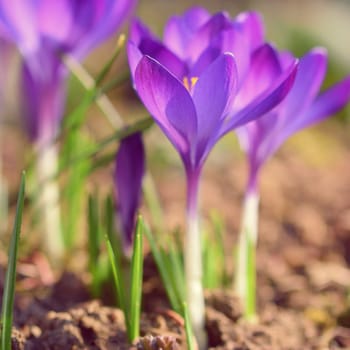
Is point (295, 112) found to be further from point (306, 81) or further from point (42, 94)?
point (42, 94)

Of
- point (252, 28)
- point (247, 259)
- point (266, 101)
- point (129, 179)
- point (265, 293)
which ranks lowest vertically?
point (265, 293)

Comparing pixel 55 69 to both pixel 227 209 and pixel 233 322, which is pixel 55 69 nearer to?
pixel 233 322

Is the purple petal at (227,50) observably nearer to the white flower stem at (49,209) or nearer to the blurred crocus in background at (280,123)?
the blurred crocus in background at (280,123)

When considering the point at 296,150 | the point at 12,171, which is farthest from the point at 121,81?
the point at 296,150

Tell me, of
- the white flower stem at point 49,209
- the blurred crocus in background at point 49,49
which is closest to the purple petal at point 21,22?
the blurred crocus in background at point 49,49

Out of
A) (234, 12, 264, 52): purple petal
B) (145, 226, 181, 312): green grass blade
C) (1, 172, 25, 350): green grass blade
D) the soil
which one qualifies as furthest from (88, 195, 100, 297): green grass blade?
(234, 12, 264, 52): purple petal

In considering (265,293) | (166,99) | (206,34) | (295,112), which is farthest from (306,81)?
(265,293)
